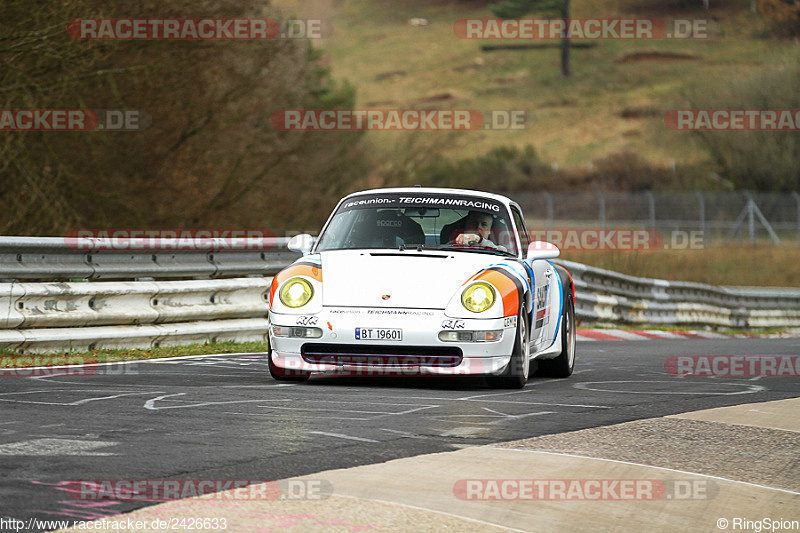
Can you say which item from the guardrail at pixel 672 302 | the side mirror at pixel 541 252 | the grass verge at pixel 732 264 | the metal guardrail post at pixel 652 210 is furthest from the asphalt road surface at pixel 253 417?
the metal guardrail post at pixel 652 210

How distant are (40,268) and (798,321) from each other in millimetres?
22044

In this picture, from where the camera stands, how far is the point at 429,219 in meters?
10.3

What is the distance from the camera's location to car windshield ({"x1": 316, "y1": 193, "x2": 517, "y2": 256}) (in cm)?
1012

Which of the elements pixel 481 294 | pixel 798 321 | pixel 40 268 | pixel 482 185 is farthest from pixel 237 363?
pixel 482 185

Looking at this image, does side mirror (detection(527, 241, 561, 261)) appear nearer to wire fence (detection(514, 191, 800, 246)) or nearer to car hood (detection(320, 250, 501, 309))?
car hood (detection(320, 250, 501, 309))

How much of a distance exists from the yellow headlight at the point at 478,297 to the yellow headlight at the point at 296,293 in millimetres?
1104

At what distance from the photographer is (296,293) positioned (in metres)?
9.41

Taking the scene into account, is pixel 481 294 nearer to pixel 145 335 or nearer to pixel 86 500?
pixel 145 335

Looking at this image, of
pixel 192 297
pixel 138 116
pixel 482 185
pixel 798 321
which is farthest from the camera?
pixel 482 185

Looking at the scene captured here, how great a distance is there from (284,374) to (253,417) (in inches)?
82.6

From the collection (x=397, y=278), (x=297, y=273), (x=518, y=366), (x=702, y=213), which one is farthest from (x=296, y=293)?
(x=702, y=213)

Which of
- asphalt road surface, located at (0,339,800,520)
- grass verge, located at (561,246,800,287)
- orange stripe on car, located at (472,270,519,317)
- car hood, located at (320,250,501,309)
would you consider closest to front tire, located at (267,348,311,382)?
asphalt road surface, located at (0,339,800,520)

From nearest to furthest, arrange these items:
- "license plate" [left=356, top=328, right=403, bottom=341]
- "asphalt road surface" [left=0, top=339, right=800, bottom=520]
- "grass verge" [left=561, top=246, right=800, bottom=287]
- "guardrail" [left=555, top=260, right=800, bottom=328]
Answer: "asphalt road surface" [left=0, top=339, right=800, bottom=520], "license plate" [left=356, top=328, right=403, bottom=341], "guardrail" [left=555, top=260, right=800, bottom=328], "grass verge" [left=561, top=246, right=800, bottom=287]

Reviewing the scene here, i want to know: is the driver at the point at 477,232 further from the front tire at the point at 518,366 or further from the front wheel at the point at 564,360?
the front wheel at the point at 564,360
